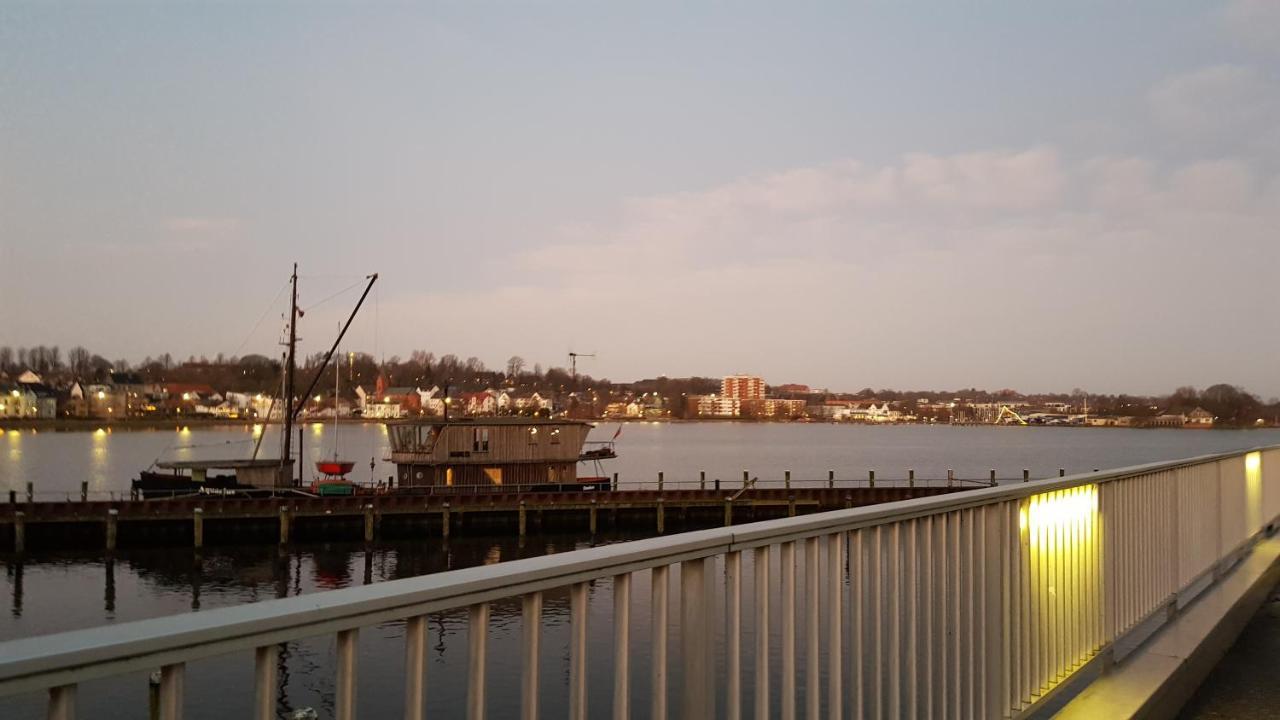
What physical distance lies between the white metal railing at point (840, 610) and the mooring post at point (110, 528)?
131 feet

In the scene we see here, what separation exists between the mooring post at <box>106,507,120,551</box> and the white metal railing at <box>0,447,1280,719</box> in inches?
1567

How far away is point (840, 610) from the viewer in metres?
3.42

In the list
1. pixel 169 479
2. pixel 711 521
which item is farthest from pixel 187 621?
pixel 169 479

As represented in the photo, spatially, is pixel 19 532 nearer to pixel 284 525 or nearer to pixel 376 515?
pixel 284 525

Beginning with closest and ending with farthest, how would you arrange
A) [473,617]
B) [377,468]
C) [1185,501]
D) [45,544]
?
[473,617]
[1185,501]
[45,544]
[377,468]

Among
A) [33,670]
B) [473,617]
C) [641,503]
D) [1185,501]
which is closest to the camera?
[33,670]

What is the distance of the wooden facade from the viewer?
4988 cm

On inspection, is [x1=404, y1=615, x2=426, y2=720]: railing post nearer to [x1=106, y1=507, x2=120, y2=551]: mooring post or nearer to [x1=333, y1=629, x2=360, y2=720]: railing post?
[x1=333, y1=629, x2=360, y2=720]: railing post

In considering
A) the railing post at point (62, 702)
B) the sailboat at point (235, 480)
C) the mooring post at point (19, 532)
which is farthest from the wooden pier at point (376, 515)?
the railing post at point (62, 702)

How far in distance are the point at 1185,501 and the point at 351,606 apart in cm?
726

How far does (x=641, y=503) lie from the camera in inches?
1848

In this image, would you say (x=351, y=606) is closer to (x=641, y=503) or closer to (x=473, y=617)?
(x=473, y=617)

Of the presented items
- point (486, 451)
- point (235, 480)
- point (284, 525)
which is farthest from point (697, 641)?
point (235, 480)

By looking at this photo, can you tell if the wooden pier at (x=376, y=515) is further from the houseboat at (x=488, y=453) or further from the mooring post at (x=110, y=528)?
the houseboat at (x=488, y=453)
